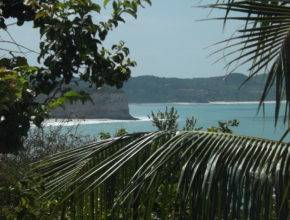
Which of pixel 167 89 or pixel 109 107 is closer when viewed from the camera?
pixel 109 107

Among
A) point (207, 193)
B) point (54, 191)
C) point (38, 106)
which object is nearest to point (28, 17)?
point (38, 106)

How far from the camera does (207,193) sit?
2.22 metres

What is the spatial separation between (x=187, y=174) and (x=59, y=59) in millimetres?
1517

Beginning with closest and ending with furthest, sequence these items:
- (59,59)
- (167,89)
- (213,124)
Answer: (59,59), (213,124), (167,89)

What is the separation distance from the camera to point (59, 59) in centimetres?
357

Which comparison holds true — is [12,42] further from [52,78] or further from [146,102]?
[146,102]

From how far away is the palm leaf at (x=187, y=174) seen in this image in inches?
85.8

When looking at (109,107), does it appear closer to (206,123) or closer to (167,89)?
(167,89)

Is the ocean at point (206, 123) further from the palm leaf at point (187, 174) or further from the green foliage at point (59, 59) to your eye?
the green foliage at point (59, 59)

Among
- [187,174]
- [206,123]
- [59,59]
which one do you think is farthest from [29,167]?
[206,123]

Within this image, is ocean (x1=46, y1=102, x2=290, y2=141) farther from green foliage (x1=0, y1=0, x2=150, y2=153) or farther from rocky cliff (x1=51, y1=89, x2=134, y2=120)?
rocky cliff (x1=51, y1=89, x2=134, y2=120)

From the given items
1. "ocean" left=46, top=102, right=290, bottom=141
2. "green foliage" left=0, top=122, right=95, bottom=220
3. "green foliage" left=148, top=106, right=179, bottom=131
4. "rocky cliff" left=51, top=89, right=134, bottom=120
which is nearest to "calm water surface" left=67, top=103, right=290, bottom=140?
"ocean" left=46, top=102, right=290, bottom=141

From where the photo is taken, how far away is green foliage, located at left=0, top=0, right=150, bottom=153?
3.04 metres

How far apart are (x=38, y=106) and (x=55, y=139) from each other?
535 centimetres
